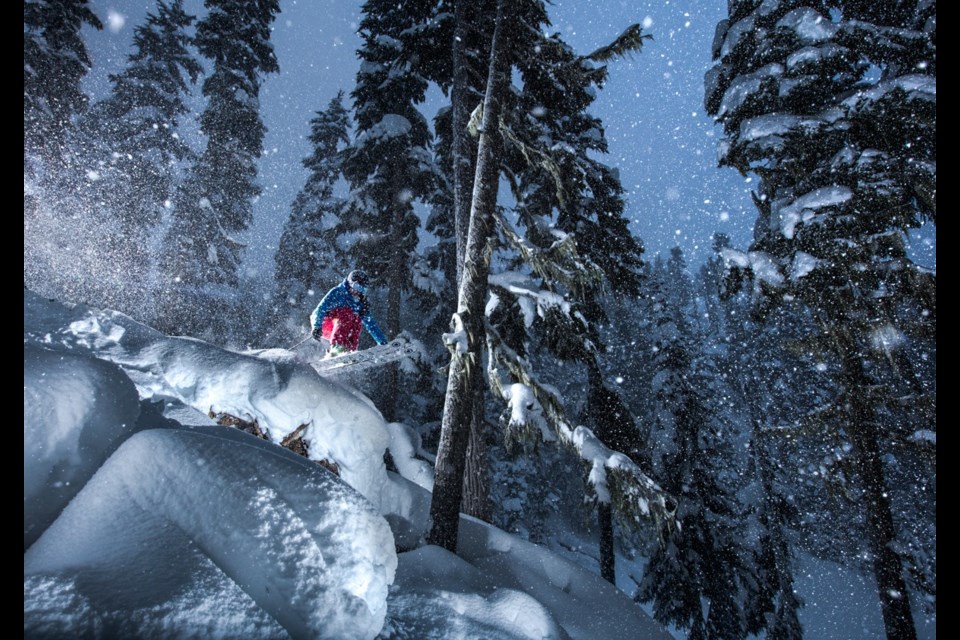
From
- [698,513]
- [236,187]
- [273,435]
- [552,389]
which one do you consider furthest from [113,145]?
[698,513]

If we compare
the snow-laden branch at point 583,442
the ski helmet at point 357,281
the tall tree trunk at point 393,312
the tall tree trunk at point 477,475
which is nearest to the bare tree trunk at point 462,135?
the snow-laden branch at point 583,442

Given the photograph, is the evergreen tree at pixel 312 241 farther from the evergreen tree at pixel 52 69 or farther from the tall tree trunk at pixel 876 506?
the tall tree trunk at pixel 876 506

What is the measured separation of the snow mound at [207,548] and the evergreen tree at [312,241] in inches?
845

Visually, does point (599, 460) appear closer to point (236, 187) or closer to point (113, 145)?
point (236, 187)

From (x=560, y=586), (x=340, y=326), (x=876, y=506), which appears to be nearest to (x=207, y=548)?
(x=560, y=586)

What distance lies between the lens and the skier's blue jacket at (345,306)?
25.1ft

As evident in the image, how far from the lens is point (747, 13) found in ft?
29.6

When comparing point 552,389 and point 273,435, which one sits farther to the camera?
point 552,389

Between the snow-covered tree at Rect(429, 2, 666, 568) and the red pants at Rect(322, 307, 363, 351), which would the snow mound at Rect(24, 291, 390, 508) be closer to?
the snow-covered tree at Rect(429, 2, 666, 568)

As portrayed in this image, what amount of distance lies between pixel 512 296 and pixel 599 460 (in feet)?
8.30

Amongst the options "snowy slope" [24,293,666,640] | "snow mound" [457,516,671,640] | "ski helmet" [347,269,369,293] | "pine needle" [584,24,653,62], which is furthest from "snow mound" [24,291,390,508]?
"pine needle" [584,24,653,62]

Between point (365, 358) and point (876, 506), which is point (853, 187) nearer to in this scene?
point (876, 506)

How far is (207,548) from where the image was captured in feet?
6.88
